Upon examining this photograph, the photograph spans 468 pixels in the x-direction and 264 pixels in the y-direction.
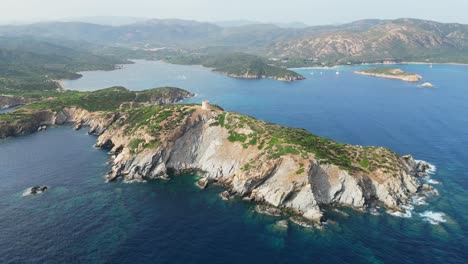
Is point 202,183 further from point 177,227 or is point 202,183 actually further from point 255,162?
point 177,227

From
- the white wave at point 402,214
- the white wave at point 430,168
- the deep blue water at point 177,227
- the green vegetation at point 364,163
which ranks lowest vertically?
the deep blue water at point 177,227

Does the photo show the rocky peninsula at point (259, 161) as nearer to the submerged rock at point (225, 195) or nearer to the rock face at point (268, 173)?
the rock face at point (268, 173)

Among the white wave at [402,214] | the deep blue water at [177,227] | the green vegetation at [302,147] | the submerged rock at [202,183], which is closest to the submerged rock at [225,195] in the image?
the deep blue water at [177,227]

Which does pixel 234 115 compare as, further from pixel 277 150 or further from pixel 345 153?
pixel 345 153

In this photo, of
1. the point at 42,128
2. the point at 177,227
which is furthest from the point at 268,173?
the point at 42,128

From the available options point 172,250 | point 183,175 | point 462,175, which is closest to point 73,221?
point 172,250

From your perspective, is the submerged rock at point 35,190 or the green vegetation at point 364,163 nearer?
the submerged rock at point 35,190

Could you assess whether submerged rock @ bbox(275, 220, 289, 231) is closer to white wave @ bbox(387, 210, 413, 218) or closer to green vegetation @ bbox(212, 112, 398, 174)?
green vegetation @ bbox(212, 112, 398, 174)
